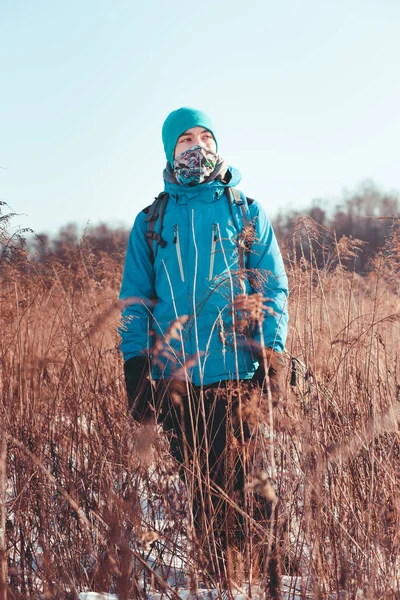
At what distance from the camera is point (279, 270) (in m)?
2.70

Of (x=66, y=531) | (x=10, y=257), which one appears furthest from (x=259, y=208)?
(x=66, y=531)

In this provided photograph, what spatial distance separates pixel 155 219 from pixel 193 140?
0.44m

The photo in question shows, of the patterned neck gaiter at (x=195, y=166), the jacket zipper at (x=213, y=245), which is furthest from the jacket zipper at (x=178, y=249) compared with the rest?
the patterned neck gaiter at (x=195, y=166)

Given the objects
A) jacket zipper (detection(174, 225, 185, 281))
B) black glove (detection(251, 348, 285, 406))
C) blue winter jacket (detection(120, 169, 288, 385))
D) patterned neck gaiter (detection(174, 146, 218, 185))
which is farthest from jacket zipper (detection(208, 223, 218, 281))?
black glove (detection(251, 348, 285, 406))

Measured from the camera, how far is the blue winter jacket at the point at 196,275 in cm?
255

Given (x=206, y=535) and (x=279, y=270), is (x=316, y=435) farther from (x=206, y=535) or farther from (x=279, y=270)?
(x=279, y=270)

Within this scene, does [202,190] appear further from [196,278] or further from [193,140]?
[196,278]

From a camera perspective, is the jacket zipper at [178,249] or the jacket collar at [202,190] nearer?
the jacket zipper at [178,249]

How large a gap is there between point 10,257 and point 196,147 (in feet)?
3.28

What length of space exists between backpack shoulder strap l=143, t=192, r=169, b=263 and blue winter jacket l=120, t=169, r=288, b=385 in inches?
0.8

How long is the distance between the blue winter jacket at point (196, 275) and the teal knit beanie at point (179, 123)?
250mm

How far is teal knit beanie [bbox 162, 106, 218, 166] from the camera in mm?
2896

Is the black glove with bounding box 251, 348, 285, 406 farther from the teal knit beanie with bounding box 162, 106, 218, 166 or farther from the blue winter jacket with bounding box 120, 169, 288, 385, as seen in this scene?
the teal knit beanie with bounding box 162, 106, 218, 166

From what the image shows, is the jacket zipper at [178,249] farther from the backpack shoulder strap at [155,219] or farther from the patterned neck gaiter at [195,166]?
the patterned neck gaiter at [195,166]
